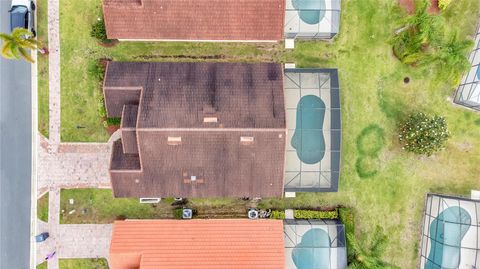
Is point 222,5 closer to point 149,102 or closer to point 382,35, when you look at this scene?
point 149,102

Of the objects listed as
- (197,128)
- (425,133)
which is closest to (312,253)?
(425,133)

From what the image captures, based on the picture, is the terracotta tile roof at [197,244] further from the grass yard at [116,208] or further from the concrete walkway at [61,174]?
the concrete walkway at [61,174]

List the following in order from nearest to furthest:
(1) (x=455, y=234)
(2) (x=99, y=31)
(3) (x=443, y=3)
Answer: (1) (x=455, y=234) < (2) (x=99, y=31) < (3) (x=443, y=3)

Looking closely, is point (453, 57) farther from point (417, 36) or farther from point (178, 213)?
point (178, 213)

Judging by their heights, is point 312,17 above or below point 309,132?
above

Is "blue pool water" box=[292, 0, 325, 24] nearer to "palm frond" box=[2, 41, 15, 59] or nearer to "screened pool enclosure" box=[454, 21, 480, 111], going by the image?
"screened pool enclosure" box=[454, 21, 480, 111]

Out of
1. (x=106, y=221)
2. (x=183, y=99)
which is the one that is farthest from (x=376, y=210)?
(x=106, y=221)
